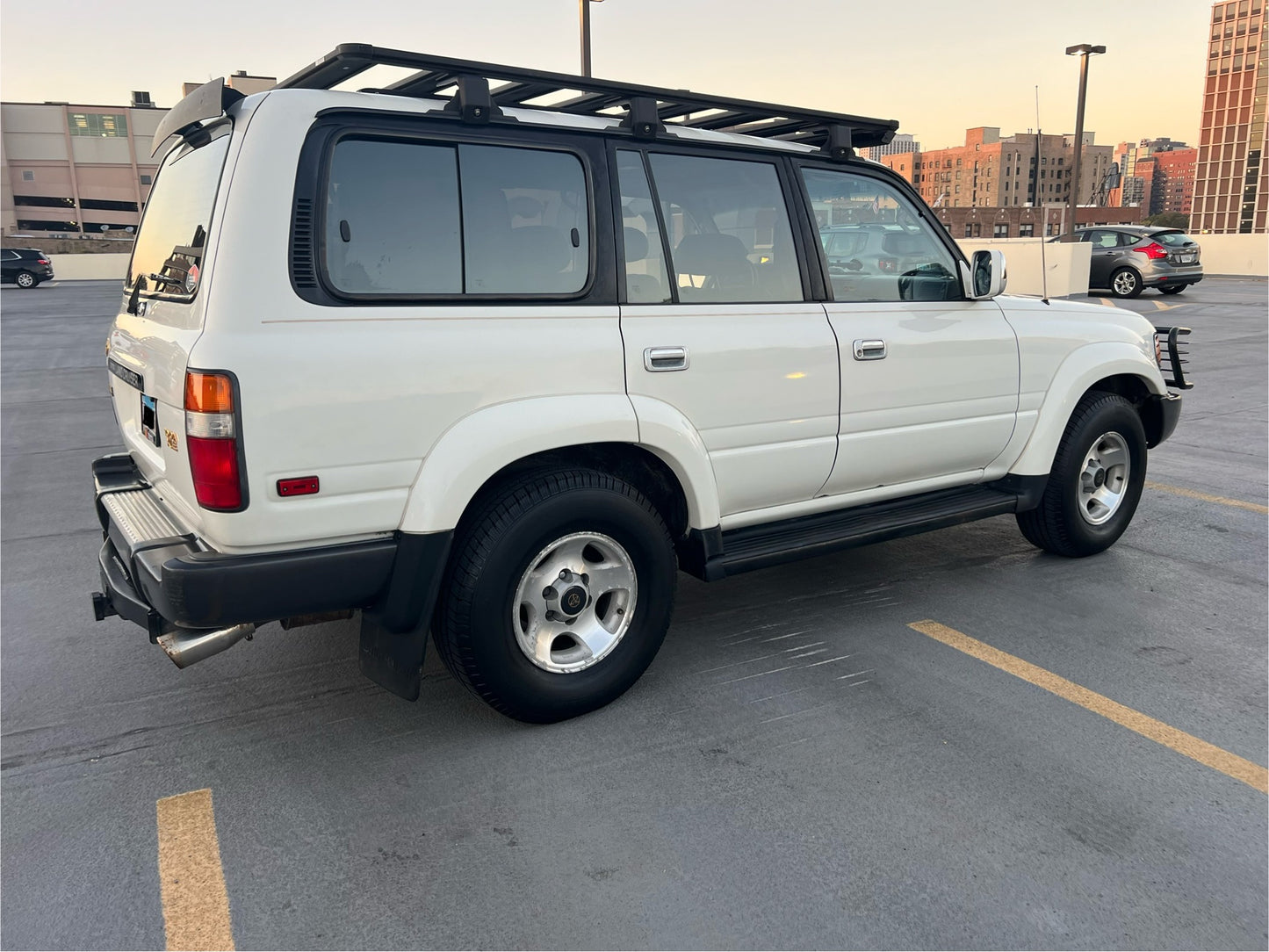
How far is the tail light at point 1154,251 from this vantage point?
70.7 feet

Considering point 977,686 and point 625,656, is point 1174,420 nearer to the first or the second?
point 977,686

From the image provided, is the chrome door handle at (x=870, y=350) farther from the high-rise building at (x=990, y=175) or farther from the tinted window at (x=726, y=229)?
the high-rise building at (x=990, y=175)

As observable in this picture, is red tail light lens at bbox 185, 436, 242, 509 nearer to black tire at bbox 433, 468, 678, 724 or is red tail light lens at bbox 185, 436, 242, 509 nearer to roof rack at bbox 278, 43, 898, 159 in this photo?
black tire at bbox 433, 468, 678, 724

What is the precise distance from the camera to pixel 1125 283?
2214cm

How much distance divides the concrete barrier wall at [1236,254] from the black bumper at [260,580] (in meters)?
36.2

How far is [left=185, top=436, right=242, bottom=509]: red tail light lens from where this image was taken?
2594 mm

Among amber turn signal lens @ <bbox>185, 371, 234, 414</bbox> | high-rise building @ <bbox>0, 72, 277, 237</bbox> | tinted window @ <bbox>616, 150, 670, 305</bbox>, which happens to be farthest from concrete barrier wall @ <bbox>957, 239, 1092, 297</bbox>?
high-rise building @ <bbox>0, 72, 277, 237</bbox>

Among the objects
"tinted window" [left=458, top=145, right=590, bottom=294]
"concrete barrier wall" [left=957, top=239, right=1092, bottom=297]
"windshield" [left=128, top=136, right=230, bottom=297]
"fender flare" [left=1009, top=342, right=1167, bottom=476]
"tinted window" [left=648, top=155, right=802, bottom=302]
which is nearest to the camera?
"windshield" [left=128, top=136, right=230, bottom=297]

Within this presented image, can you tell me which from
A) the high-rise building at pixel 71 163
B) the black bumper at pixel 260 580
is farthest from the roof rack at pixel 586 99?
the high-rise building at pixel 71 163

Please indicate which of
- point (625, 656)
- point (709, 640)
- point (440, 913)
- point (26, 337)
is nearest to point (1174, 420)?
point (709, 640)

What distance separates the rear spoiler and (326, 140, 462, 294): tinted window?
408mm

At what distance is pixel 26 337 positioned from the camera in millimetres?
17391

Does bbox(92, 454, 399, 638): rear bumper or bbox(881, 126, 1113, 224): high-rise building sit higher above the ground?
bbox(881, 126, 1113, 224): high-rise building

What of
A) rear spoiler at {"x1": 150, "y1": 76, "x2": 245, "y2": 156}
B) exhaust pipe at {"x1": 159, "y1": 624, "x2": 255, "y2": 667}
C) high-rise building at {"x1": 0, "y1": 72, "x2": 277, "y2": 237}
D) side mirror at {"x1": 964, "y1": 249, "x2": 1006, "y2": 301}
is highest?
high-rise building at {"x1": 0, "y1": 72, "x2": 277, "y2": 237}
